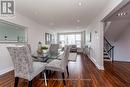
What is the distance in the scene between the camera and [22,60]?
6.70 ft

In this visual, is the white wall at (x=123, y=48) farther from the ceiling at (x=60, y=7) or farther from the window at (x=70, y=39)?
the window at (x=70, y=39)

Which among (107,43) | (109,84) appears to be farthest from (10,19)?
(107,43)

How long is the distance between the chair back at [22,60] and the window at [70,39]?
9.30 m

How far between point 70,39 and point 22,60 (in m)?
9.86

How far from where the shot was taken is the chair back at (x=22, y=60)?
1944mm

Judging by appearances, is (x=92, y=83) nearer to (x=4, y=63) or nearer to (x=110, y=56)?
(x=4, y=63)

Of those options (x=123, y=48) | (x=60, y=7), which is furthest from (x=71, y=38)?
(x=60, y=7)

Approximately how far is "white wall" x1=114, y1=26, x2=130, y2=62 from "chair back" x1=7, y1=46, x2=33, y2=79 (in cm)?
527

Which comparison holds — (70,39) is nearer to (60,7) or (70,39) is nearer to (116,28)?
(116,28)

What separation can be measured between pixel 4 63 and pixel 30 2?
230cm

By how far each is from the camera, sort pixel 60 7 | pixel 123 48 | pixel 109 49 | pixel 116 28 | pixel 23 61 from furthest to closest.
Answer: pixel 109 49 → pixel 123 48 → pixel 116 28 → pixel 60 7 → pixel 23 61

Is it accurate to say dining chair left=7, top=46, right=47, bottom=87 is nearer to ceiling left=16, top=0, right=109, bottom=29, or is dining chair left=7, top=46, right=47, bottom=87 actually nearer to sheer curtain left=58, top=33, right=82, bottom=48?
ceiling left=16, top=0, right=109, bottom=29

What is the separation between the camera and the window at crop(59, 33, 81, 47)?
37.4 feet

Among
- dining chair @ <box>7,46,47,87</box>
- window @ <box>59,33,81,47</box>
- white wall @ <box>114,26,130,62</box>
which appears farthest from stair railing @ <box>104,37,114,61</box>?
window @ <box>59,33,81,47</box>
